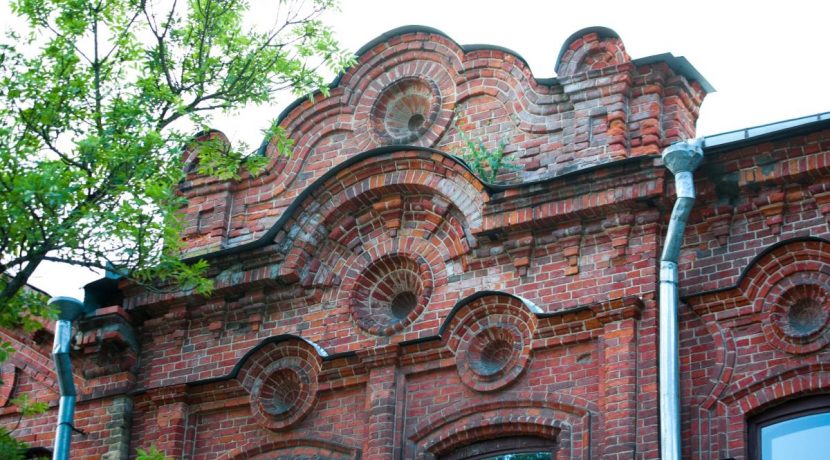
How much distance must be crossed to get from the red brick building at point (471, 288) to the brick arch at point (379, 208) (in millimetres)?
23

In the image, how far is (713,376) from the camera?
54.9 feet

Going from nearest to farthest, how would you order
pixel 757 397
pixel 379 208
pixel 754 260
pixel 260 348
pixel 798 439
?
pixel 798 439, pixel 757 397, pixel 754 260, pixel 260 348, pixel 379 208

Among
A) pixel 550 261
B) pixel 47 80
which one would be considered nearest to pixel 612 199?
pixel 550 261

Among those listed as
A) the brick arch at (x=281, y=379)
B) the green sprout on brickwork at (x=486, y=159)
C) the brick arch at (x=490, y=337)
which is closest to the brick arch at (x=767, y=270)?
the brick arch at (x=490, y=337)

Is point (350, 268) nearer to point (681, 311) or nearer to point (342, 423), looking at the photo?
point (342, 423)

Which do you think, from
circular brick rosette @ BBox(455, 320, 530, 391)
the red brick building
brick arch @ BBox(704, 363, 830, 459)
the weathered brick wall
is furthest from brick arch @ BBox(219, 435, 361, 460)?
brick arch @ BBox(704, 363, 830, 459)

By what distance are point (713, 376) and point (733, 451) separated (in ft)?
2.55

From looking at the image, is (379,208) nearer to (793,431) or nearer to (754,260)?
(754,260)

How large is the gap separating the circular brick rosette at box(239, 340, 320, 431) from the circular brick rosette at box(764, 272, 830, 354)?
4.87 m

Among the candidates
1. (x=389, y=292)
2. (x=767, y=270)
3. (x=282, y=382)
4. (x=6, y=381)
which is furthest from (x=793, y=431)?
(x=6, y=381)

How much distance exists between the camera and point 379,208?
19422 millimetres

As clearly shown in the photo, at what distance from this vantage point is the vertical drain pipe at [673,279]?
16.2 metres

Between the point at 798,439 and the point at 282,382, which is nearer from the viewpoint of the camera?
the point at 798,439

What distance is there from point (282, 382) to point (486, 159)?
126 inches
